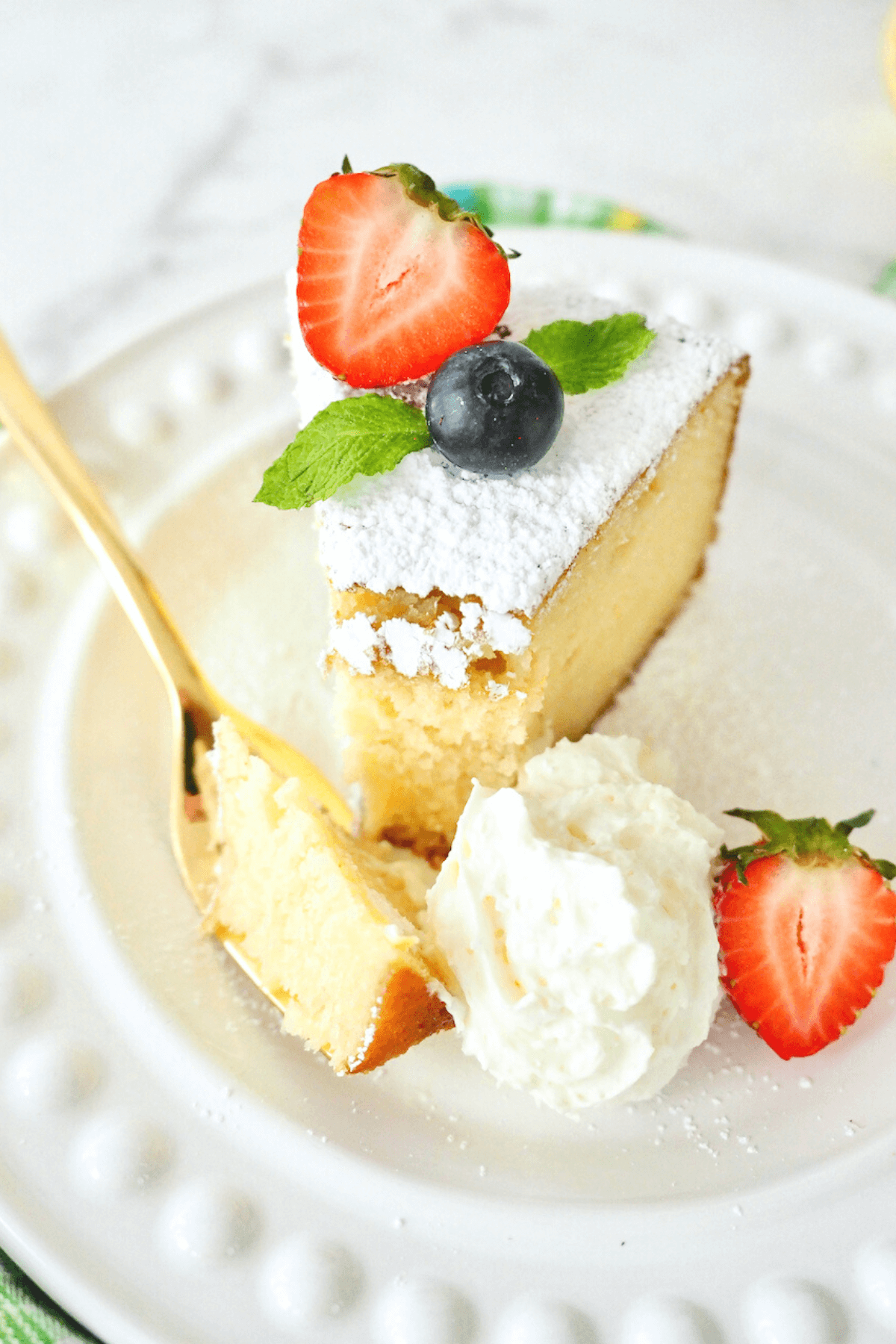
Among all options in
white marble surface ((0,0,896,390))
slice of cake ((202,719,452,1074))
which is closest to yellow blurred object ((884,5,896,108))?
white marble surface ((0,0,896,390))

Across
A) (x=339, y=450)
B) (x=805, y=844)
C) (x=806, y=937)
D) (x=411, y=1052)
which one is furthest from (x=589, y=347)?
(x=411, y=1052)

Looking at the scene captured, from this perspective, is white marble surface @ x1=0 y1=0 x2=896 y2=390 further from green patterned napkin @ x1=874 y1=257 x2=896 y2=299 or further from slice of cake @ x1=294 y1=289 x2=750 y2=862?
slice of cake @ x1=294 y1=289 x2=750 y2=862

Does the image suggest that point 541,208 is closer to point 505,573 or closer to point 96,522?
point 96,522

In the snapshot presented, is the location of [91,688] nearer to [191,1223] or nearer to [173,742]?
[173,742]

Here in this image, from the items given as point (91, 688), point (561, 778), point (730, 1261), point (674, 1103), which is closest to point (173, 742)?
point (91, 688)

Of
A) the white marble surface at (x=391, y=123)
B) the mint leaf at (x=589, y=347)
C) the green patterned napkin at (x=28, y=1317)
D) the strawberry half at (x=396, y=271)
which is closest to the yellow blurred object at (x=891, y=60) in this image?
the white marble surface at (x=391, y=123)

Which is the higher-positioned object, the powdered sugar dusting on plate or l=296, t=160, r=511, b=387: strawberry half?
l=296, t=160, r=511, b=387: strawberry half
